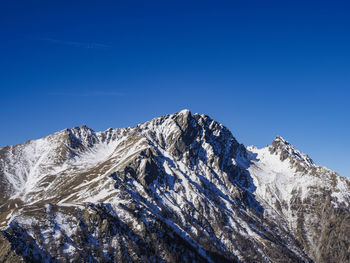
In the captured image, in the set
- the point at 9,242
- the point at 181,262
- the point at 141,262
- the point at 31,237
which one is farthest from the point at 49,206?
the point at 181,262

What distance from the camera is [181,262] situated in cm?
19812

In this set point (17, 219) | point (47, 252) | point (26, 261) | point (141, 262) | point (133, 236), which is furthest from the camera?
point (133, 236)

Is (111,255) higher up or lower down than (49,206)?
lower down

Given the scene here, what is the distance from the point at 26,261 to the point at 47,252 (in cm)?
1266

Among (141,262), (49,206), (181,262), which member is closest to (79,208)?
(49,206)

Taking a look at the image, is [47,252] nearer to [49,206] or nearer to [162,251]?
[49,206]

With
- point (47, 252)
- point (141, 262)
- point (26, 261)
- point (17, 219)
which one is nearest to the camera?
point (26, 261)

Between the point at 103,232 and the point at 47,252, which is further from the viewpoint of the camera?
the point at 103,232

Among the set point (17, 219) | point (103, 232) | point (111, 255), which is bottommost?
point (111, 255)

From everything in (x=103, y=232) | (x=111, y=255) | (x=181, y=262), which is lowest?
(x=181, y=262)

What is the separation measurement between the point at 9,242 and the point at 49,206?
4149cm

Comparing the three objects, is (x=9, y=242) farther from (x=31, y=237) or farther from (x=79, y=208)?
(x=79, y=208)

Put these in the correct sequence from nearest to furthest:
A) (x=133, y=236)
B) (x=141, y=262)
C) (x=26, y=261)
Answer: (x=26, y=261) → (x=141, y=262) → (x=133, y=236)

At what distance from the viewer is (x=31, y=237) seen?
159 m
